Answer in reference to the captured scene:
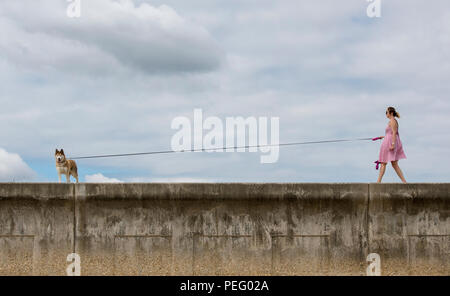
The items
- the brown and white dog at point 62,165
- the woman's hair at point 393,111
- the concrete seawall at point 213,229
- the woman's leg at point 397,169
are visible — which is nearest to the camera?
the concrete seawall at point 213,229

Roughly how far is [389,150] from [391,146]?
18cm

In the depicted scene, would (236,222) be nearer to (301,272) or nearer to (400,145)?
(301,272)

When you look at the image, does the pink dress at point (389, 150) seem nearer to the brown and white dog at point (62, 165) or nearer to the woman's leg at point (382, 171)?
the woman's leg at point (382, 171)

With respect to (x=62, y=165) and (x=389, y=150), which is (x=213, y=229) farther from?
(x=62, y=165)

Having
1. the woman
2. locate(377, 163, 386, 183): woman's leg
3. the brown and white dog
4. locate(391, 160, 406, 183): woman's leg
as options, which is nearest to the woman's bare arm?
the woman

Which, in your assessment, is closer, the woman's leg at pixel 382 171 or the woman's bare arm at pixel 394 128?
the woman's bare arm at pixel 394 128

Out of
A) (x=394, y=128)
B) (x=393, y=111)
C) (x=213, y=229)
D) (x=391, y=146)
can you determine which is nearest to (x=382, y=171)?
(x=391, y=146)

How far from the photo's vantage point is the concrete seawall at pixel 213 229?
717cm

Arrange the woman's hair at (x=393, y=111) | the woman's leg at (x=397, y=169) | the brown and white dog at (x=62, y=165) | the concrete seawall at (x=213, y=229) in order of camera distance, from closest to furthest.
Result: the concrete seawall at (x=213, y=229), the woman's leg at (x=397, y=169), the woman's hair at (x=393, y=111), the brown and white dog at (x=62, y=165)

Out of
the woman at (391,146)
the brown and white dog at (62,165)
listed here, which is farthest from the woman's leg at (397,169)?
the brown and white dog at (62,165)

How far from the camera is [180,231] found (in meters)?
7.17

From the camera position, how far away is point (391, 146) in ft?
34.9

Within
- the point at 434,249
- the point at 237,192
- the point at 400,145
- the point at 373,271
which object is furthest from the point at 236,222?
the point at 400,145

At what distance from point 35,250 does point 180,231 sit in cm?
196
